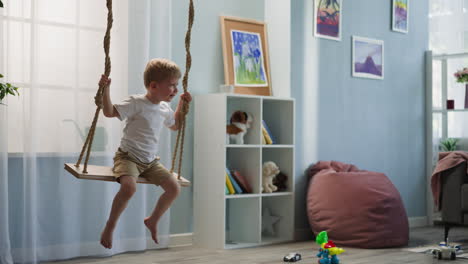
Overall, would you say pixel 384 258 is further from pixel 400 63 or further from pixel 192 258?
pixel 400 63

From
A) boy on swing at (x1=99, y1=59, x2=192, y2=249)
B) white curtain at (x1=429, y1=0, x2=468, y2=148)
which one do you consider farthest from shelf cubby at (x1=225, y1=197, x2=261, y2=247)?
white curtain at (x1=429, y1=0, x2=468, y2=148)

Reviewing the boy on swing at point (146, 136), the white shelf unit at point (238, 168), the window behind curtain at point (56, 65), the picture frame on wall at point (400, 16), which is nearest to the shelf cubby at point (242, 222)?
the white shelf unit at point (238, 168)

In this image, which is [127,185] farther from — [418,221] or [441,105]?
[441,105]

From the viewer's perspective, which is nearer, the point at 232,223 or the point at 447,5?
the point at 232,223

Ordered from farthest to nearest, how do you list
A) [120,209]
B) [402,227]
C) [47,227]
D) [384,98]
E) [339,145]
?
[384,98], [339,145], [402,227], [47,227], [120,209]

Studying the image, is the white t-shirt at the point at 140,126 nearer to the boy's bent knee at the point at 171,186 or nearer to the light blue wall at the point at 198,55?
the boy's bent knee at the point at 171,186

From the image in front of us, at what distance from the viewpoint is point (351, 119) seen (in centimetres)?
534

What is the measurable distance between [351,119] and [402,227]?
1.08m

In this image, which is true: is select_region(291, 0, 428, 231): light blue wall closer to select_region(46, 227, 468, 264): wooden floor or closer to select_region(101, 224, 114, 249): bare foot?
select_region(46, 227, 468, 264): wooden floor

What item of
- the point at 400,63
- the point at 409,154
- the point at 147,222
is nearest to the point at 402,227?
the point at 409,154

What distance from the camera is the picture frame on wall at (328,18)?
5.09m

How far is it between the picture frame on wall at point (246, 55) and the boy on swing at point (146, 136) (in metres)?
1.86

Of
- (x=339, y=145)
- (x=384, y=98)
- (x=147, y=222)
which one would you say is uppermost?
(x=384, y=98)

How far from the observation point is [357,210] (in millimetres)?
4559
